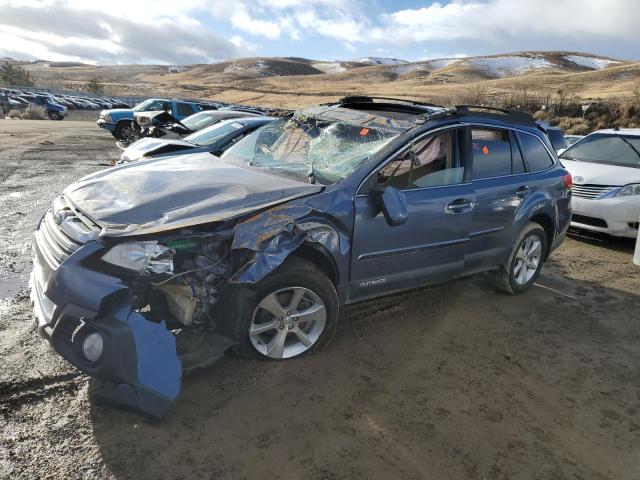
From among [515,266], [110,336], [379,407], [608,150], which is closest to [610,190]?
[608,150]

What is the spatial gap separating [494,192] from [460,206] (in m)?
0.50

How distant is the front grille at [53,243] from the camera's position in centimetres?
287

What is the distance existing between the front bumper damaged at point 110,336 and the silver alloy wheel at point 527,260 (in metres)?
3.64

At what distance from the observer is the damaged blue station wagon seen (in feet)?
8.91

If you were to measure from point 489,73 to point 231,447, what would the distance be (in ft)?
404

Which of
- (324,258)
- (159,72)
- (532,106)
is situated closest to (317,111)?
(324,258)

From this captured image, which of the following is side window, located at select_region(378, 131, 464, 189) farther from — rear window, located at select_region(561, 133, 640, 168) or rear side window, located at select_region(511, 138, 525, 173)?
rear window, located at select_region(561, 133, 640, 168)

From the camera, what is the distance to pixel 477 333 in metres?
4.20

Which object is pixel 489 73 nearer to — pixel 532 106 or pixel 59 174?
pixel 532 106

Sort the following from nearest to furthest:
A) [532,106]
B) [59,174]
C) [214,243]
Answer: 1. [214,243]
2. [59,174]
3. [532,106]

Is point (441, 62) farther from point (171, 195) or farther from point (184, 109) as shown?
point (171, 195)

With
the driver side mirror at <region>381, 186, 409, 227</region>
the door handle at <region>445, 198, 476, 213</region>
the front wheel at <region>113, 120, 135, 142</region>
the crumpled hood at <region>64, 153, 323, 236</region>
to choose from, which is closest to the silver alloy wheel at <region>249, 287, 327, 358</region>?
the crumpled hood at <region>64, 153, 323, 236</region>

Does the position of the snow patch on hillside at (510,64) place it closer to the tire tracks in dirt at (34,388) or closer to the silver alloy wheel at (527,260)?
the silver alloy wheel at (527,260)

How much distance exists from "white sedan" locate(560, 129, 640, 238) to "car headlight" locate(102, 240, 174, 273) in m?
6.35
